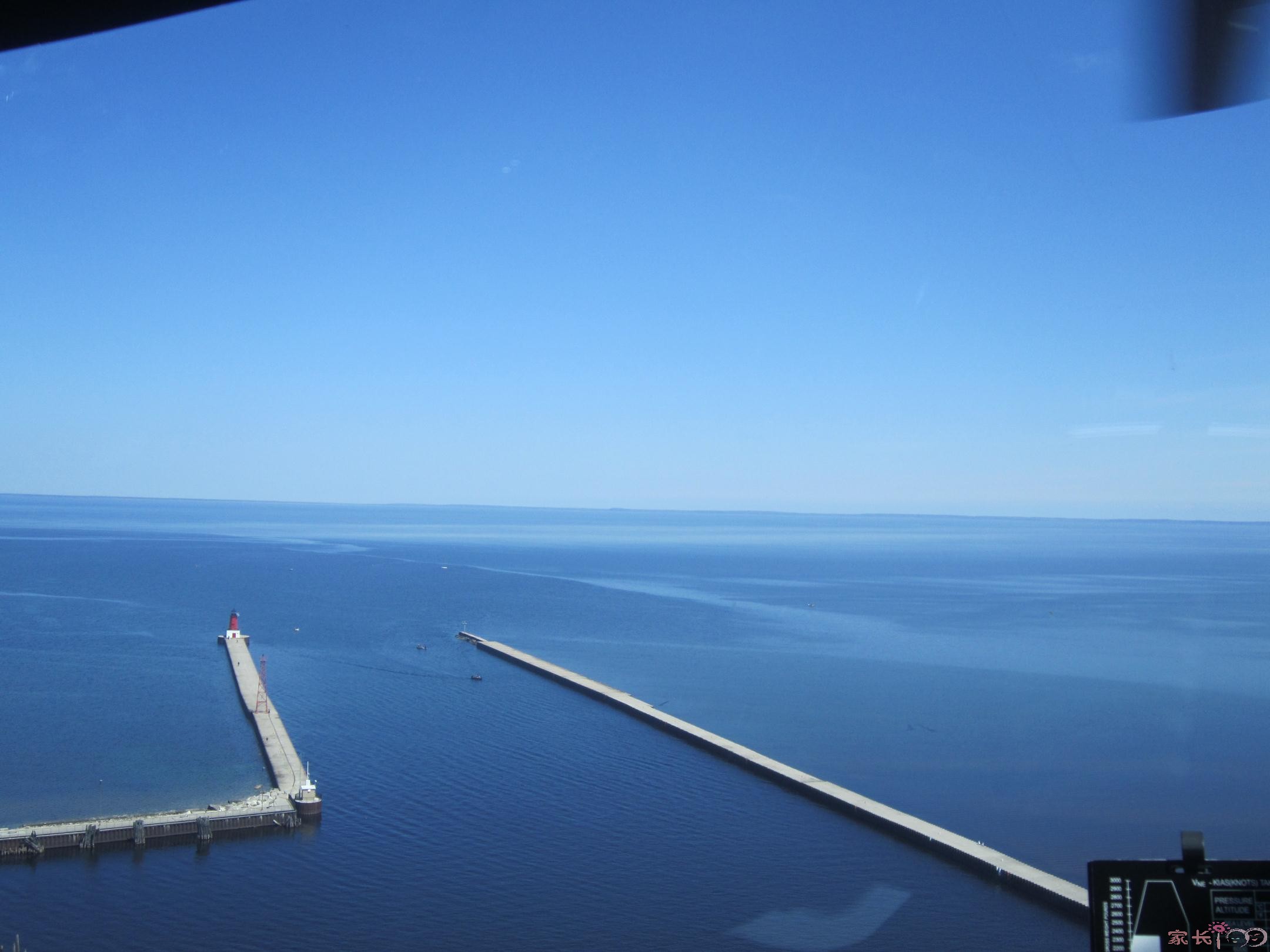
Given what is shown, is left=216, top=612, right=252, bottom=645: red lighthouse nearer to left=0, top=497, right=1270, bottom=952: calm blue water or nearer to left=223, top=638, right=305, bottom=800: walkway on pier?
left=0, top=497, right=1270, bottom=952: calm blue water

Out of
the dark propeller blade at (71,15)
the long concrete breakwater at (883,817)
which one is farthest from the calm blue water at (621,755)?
the dark propeller blade at (71,15)

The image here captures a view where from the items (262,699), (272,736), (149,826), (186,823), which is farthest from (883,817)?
(262,699)

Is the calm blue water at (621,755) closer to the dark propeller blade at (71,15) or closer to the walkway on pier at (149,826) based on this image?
the walkway on pier at (149,826)

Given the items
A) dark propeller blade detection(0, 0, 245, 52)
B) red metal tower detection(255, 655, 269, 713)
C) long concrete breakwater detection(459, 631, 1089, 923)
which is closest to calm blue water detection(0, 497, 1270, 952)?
long concrete breakwater detection(459, 631, 1089, 923)

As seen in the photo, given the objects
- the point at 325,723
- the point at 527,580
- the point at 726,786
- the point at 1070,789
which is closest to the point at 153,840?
the point at 325,723

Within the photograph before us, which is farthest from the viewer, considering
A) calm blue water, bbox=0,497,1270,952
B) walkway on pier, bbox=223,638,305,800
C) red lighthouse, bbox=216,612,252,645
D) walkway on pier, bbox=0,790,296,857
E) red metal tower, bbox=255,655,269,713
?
red lighthouse, bbox=216,612,252,645
